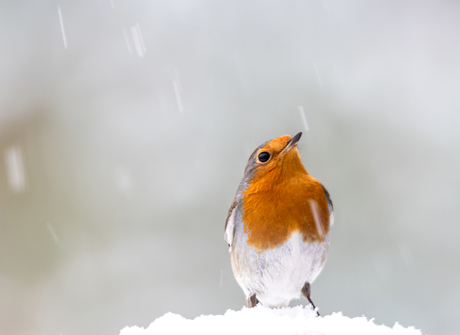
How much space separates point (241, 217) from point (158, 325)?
1.13 m

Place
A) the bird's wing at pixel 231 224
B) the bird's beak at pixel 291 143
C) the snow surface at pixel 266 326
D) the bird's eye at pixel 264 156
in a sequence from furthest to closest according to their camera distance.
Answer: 1. the bird's wing at pixel 231 224
2. the bird's eye at pixel 264 156
3. the bird's beak at pixel 291 143
4. the snow surface at pixel 266 326

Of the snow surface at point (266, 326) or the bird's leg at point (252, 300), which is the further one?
the bird's leg at point (252, 300)

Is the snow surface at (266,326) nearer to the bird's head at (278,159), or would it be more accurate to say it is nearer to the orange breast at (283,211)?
the orange breast at (283,211)

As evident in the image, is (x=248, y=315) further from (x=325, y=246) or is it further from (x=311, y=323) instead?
(x=325, y=246)

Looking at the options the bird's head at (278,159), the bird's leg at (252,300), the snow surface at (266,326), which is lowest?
the bird's leg at (252,300)

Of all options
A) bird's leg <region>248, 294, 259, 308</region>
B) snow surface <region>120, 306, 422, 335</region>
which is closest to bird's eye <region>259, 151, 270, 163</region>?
bird's leg <region>248, 294, 259, 308</region>

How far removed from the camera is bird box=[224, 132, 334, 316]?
233cm

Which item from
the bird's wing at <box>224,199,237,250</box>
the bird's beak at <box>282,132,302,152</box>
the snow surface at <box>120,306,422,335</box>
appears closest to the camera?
the snow surface at <box>120,306,422,335</box>

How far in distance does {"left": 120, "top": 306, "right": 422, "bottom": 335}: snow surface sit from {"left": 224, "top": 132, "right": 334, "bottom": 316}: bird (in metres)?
0.80

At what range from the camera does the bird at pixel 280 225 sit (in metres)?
2.33

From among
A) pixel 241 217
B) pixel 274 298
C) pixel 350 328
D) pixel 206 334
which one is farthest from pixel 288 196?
pixel 206 334

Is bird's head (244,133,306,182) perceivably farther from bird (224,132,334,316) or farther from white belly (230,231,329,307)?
white belly (230,231,329,307)

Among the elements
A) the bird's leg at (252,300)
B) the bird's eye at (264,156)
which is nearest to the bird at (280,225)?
the bird's eye at (264,156)

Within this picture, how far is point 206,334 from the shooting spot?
1369 mm
